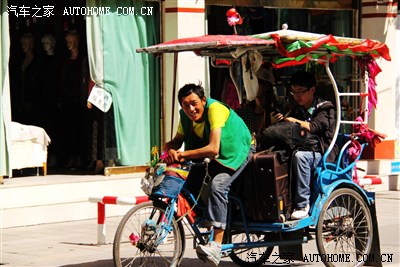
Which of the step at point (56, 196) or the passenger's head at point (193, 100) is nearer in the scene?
the passenger's head at point (193, 100)

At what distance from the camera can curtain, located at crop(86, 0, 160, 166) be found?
1336 cm

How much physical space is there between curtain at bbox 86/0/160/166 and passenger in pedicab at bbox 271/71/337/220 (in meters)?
4.87

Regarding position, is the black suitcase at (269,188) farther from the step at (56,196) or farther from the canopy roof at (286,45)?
the step at (56,196)

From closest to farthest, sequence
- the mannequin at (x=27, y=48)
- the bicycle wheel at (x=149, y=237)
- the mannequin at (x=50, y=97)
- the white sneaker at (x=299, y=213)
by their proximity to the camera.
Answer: the bicycle wheel at (x=149, y=237) → the white sneaker at (x=299, y=213) → the mannequin at (x=27, y=48) → the mannequin at (x=50, y=97)

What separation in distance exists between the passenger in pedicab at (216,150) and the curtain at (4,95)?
14.6ft

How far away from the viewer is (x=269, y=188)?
8.33 meters

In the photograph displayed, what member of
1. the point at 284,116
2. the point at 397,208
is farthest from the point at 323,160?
the point at 397,208

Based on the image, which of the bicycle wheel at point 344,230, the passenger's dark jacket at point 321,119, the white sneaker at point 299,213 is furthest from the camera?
the passenger's dark jacket at point 321,119

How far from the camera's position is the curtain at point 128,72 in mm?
13359

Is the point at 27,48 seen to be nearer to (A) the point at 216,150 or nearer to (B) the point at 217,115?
(B) the point at 217,115

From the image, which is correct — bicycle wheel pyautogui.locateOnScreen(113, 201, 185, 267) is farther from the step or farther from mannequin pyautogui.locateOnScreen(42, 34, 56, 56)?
mannequin pyautogui.locateOnScreen(42, 34, 56, 56)

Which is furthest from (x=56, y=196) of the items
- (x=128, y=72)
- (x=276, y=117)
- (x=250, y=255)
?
(x=276, y=117)

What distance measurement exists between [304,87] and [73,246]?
3.34m

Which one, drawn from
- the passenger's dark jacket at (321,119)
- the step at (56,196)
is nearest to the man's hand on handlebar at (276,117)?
the passenger's dark jacket at (321,119)
